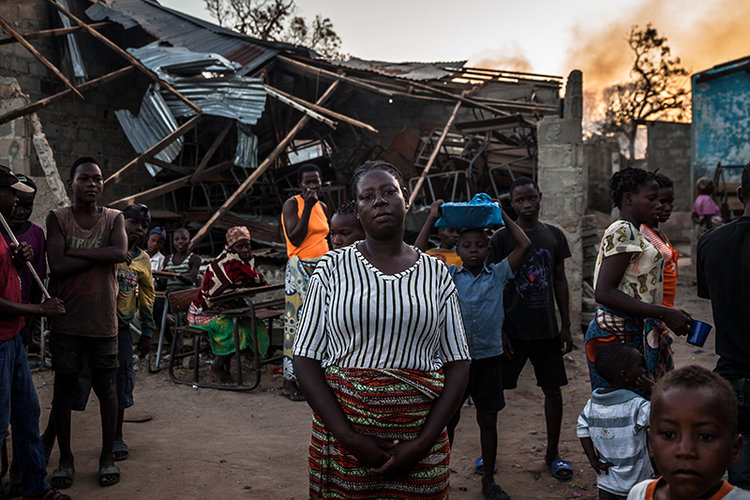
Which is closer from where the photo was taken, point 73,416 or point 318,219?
point 73,416

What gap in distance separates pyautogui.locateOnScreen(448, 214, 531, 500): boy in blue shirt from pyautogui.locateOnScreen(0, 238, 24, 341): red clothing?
2.40 metres

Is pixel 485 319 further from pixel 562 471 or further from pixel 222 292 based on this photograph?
pixel 222 292

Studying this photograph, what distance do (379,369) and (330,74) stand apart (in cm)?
946

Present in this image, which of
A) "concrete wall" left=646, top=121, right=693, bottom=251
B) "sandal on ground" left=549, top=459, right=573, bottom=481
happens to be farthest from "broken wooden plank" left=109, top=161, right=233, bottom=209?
"concrete wall" left=646, top=121, right=693, bottom=251

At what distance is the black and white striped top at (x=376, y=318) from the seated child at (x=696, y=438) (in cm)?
66

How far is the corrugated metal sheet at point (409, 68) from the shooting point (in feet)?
38.4

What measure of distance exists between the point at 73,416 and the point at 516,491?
11.9 ft

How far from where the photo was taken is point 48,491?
10.1 feet

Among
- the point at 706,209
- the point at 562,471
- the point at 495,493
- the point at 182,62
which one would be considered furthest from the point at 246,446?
the point at 706,209

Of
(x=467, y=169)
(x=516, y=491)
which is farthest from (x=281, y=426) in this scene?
(x=467, y=169)

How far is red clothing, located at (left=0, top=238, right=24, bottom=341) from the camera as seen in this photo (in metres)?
2.84

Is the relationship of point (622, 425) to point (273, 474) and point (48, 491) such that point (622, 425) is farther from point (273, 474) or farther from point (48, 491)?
point (48, 491)

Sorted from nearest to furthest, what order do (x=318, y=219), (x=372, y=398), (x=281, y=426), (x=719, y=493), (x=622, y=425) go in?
(x=719, y=493) → (x=372, y=398) → (x=622, y=425) → (x=281, y=426) → (x=318, y=219)

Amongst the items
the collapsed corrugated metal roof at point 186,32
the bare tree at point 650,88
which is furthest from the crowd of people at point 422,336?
the bare tree at point 650,88
